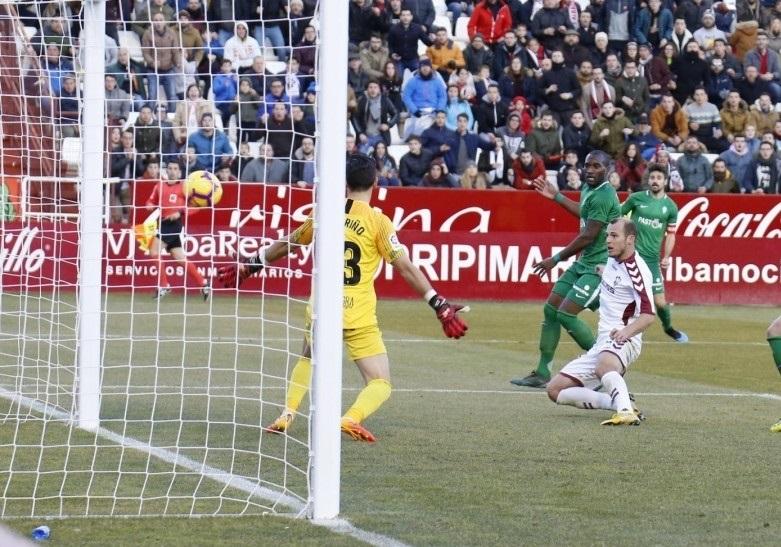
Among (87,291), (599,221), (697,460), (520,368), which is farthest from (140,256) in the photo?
(697,460)

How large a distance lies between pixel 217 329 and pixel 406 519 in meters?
12.3

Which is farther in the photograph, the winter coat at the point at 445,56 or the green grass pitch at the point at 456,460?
the winter coat at the point at 445,56

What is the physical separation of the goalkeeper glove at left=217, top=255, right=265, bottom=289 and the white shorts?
272 cm

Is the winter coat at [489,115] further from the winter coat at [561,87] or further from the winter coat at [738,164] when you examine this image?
the winter coat at [738,164]

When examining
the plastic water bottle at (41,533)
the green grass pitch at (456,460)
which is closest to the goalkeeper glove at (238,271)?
the green grass pitch at (456,460)

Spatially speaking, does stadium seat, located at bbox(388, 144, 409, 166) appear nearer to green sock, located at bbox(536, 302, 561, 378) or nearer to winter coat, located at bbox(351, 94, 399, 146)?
winter coat, located at bbox(351, 94, 399, 146)

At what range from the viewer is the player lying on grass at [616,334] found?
1060cm

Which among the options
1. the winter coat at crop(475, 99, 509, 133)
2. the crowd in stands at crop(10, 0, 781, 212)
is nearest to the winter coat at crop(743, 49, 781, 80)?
the crowd in stands at crop(10, 0, 781, 212)

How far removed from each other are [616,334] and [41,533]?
17.8 feet

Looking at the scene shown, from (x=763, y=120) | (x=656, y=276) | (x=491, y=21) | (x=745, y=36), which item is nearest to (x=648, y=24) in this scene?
(x=745, y=36)

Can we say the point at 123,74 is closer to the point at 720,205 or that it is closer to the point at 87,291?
the point at 87,291

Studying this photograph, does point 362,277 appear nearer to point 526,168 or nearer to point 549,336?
point 549,336

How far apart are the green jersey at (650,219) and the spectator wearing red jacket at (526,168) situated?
7980 mm

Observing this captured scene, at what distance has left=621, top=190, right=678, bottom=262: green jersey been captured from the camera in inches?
712
